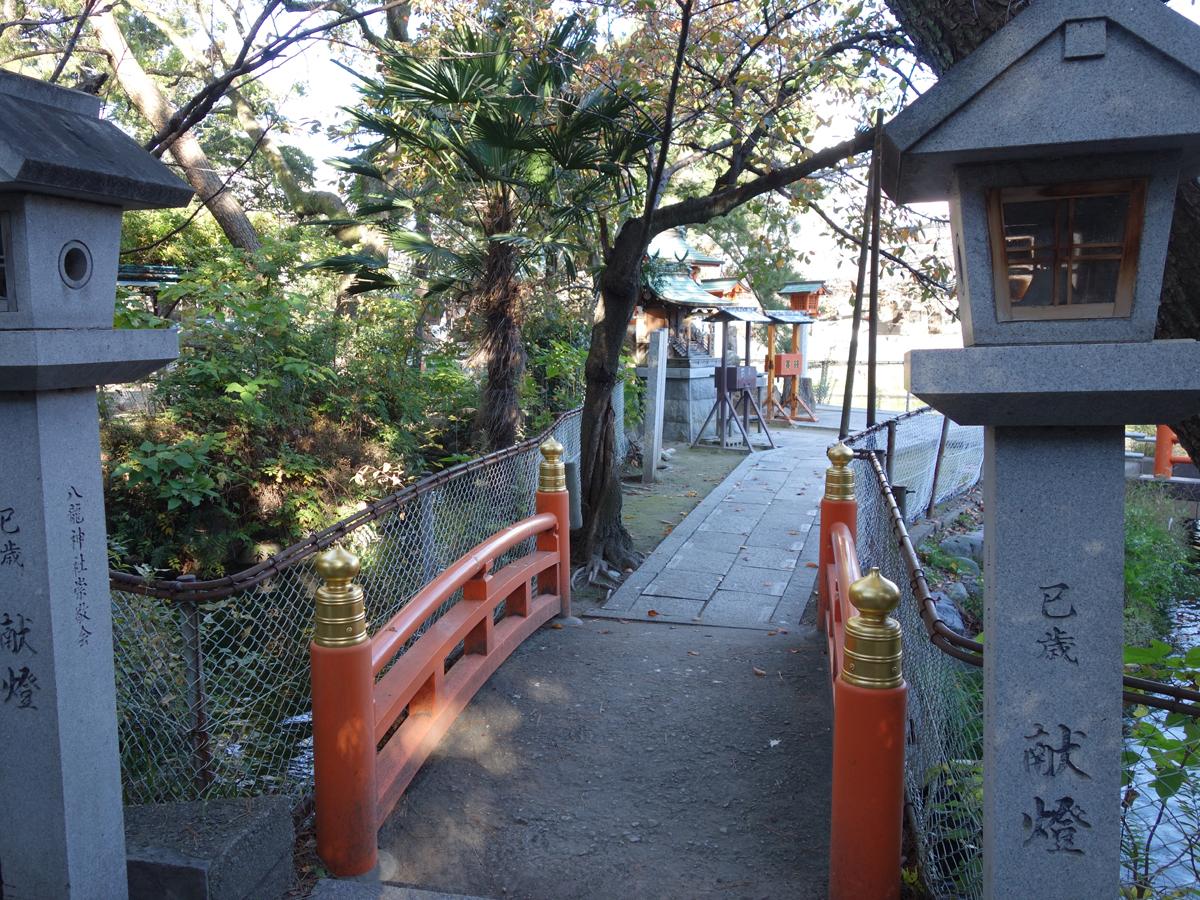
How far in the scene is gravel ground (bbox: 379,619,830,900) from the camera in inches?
154

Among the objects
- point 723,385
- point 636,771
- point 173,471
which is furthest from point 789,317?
point 636,771

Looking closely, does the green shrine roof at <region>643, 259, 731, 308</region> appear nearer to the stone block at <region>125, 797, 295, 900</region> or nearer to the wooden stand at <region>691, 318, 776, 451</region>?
the wooden stand at <region>691, 318, 776, 451</region>

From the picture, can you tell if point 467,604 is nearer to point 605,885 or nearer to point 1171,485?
point 605,885

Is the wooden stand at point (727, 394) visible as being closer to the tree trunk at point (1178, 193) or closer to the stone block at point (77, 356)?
the tree trunk at point (1178, 193)

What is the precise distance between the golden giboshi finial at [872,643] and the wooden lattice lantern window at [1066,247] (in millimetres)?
1123

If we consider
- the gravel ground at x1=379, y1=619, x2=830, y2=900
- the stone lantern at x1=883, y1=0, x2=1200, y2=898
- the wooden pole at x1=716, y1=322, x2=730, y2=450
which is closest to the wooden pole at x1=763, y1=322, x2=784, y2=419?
the wooden pole at x1=716, y1=322, x2=730, y2=450

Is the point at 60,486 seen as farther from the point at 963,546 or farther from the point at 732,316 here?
the point at 732,316

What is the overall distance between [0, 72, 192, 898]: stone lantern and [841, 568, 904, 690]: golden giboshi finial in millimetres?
2436

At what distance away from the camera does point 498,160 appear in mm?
8203

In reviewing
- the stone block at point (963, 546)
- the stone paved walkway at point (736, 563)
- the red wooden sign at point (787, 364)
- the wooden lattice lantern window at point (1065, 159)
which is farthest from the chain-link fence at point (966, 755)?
the red wooden sign at point (787, 364)

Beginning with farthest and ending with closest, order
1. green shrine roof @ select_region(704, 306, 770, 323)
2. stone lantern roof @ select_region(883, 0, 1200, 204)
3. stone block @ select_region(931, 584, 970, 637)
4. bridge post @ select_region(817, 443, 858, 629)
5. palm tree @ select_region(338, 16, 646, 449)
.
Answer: green shrine roof @ select_region(704, 306, 770, 323), palm tree @ select_region(338, 16, 646, 449), stone block @ select_region(931, 584, 970, 637), bridge post @ select_region(817, 443, 858, 629), stone lantern roof @ select_region(883, 0, 1200, 204)

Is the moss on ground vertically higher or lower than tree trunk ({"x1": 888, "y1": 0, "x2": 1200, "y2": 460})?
lower

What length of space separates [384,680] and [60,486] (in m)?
1.85

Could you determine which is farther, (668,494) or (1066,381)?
(668,494)
